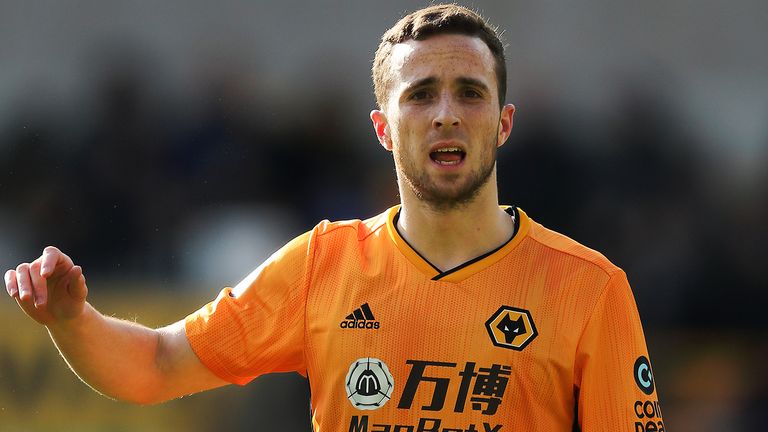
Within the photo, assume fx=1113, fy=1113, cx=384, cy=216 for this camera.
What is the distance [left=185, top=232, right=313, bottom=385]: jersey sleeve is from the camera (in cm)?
325

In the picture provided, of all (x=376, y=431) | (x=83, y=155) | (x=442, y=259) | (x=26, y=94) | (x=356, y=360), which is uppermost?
(x=26, y=94)

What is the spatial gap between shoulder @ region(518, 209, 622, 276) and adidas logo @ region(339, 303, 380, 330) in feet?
1.69

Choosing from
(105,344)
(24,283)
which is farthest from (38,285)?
(105,344)

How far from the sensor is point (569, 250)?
125 inches

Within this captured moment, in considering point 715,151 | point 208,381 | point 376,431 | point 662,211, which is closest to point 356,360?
point 376,431

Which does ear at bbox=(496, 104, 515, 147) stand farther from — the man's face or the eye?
the eye

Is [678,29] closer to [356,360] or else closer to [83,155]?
[83,155]

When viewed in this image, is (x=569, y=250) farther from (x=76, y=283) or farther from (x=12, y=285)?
(x=12, y=285)

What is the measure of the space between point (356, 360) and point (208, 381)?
0.51 m

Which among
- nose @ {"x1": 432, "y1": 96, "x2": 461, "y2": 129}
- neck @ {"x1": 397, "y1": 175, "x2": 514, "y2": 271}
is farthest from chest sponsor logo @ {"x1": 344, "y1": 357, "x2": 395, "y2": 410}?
nose @ {"x1": 432, "y1": 96, "x2": 461, "y2": 129}

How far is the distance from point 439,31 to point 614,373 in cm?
110

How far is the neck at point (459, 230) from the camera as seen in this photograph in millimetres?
3215

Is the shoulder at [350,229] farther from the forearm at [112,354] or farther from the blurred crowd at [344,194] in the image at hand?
the blurred crowd at [344,194]

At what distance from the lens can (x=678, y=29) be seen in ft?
24.6
